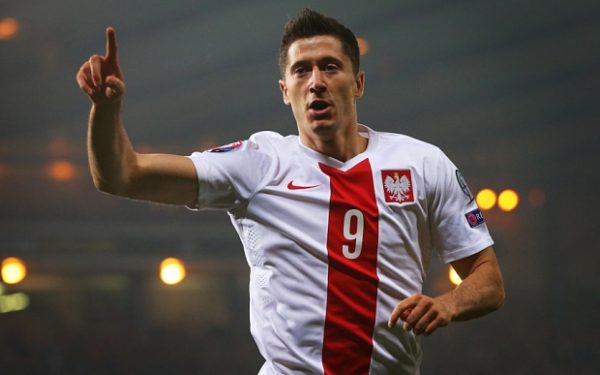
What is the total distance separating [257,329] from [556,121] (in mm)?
7289

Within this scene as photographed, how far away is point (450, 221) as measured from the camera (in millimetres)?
2232

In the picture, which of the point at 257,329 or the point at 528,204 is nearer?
the point at 257,329

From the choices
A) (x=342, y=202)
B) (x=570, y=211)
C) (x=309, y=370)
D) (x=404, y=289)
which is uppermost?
(x=570, y=211)

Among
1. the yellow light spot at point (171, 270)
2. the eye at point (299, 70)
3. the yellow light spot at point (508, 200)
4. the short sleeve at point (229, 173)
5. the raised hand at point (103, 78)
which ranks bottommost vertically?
the short sleeve at point (229, 173)

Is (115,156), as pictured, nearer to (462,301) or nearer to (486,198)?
(462,301)

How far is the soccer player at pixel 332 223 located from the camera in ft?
6.69

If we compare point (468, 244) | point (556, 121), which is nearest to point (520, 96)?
point (556, 121)

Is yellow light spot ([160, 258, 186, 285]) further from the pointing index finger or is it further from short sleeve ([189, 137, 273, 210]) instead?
the pointing index finger

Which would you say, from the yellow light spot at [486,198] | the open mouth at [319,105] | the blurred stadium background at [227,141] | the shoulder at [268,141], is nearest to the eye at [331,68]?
the open mouth at [319,105]

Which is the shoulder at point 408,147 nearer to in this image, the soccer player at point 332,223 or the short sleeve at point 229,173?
the soccer player at point 332,223

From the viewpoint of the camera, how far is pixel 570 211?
8.89 meters

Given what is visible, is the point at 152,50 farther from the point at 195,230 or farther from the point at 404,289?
the point at 404,289

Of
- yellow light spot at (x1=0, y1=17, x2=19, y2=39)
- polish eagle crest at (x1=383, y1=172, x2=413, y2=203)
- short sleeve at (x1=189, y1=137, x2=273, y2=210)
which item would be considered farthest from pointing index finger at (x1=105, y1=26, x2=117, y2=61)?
yellow light spot at (x1=0, y1=17, x2=19, y2=39)

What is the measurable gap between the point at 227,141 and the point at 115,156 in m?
6.87
